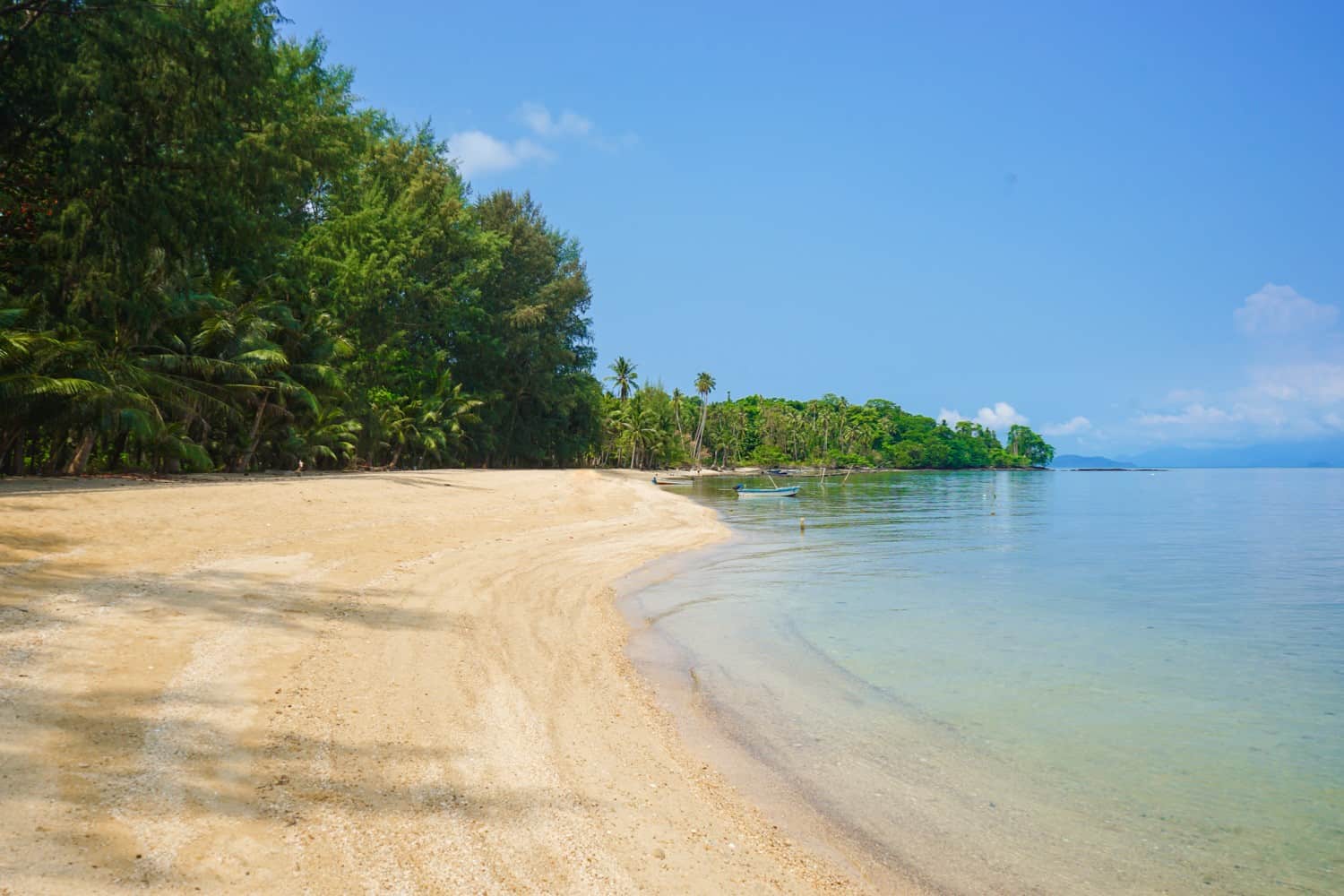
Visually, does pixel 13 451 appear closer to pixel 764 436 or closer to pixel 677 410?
pixel 677 410

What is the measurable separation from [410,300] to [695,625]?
38714mm

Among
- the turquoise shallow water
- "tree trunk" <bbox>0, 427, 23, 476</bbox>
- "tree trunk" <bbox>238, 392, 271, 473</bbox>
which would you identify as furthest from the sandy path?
"tree trunk" <bbox>238, 392, 271, 473</bbox>

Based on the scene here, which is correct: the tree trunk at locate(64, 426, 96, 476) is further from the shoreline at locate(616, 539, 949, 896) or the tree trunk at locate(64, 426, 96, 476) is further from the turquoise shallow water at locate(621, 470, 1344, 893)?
the shoreline at locate(616, 539, 949, 896)

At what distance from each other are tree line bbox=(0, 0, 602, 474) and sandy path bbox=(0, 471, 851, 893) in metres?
8.69

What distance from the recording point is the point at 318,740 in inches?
207

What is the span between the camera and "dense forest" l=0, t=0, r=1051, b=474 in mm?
16859

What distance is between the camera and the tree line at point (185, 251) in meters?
16.8

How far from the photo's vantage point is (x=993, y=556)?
24.5 m

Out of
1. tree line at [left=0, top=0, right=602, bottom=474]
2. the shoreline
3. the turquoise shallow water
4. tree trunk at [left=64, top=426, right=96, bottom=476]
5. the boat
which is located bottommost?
the turquoise shallow water

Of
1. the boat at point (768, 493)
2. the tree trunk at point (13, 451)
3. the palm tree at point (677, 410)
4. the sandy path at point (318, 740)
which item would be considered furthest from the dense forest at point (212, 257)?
the palm tree at point (677, 410)

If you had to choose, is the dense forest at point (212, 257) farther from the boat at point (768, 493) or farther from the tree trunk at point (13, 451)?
the boat at point (768, 493)

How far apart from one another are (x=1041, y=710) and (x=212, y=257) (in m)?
27.9

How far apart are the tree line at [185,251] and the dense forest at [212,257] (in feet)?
0.23

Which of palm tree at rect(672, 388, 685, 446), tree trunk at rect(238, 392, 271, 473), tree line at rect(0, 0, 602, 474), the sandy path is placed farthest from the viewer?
palm tree at rect(672, 388, 685, 446)
